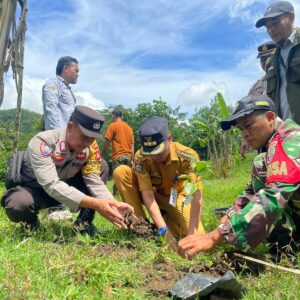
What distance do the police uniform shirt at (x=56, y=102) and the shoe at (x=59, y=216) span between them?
1039mm

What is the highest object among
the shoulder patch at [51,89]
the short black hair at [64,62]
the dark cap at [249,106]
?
the short black hair at [64,62]

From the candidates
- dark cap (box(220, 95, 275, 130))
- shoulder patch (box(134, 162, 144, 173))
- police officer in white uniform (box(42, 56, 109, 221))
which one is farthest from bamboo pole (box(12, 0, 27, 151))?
dark cap (box(220, 95, 275, 130))

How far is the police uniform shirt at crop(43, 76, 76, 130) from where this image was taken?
4859 millimetres

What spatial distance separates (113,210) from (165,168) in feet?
2.63

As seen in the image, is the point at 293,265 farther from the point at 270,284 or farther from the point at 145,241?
the point at 145,241

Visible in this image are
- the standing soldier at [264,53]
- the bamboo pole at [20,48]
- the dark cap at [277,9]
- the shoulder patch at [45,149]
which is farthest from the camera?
the bamboo pole at [20,48]

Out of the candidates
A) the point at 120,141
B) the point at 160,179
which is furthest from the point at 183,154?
the point at 120,141

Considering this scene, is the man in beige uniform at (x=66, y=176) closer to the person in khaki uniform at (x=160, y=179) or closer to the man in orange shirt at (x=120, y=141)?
the person in khaki uniform at (x=160, y=179)

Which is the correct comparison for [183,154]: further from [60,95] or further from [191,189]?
[60,95]

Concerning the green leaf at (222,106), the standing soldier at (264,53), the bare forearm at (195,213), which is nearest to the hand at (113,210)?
the bare forearm at (195,213)

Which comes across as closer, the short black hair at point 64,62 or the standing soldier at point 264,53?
the standing soldier at point 264,53

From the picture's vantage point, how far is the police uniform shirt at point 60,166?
3197mm

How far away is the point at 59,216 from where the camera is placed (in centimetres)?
414

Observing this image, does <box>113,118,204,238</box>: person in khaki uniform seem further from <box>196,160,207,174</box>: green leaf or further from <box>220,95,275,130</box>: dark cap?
<box>220,95,275,130</box>: dark cap
